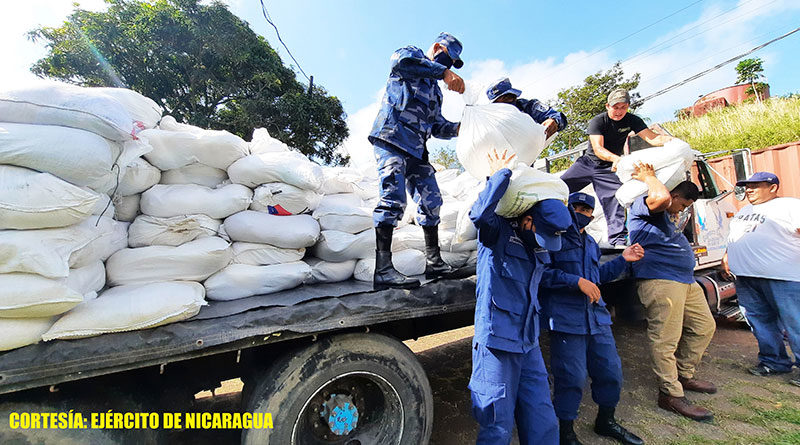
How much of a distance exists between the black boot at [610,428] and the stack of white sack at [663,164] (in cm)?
151

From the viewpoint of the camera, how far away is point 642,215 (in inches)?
99.4

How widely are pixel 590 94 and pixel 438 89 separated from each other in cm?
1621

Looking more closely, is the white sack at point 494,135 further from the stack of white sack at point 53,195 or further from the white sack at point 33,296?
the white sack at point 33,296

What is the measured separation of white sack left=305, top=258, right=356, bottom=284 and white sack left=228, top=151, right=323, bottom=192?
50 centimetres

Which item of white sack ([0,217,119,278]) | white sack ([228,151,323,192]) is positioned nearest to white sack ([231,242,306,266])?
white sack ([228,151,323,192])

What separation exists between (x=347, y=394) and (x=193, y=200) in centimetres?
138

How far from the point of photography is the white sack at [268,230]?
1958 mm

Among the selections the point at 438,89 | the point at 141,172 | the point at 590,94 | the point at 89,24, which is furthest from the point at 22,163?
the point at 590,94

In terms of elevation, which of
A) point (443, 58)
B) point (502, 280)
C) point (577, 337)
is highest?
point (443, 58)

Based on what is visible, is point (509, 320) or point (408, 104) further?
point (408, 104)

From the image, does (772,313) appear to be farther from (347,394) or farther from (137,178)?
(137,178)

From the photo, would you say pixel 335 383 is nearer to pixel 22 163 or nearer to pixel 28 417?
pixel 28 417

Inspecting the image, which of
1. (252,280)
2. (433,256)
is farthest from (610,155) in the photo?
(252,280)

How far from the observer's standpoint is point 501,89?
2.38 meters
